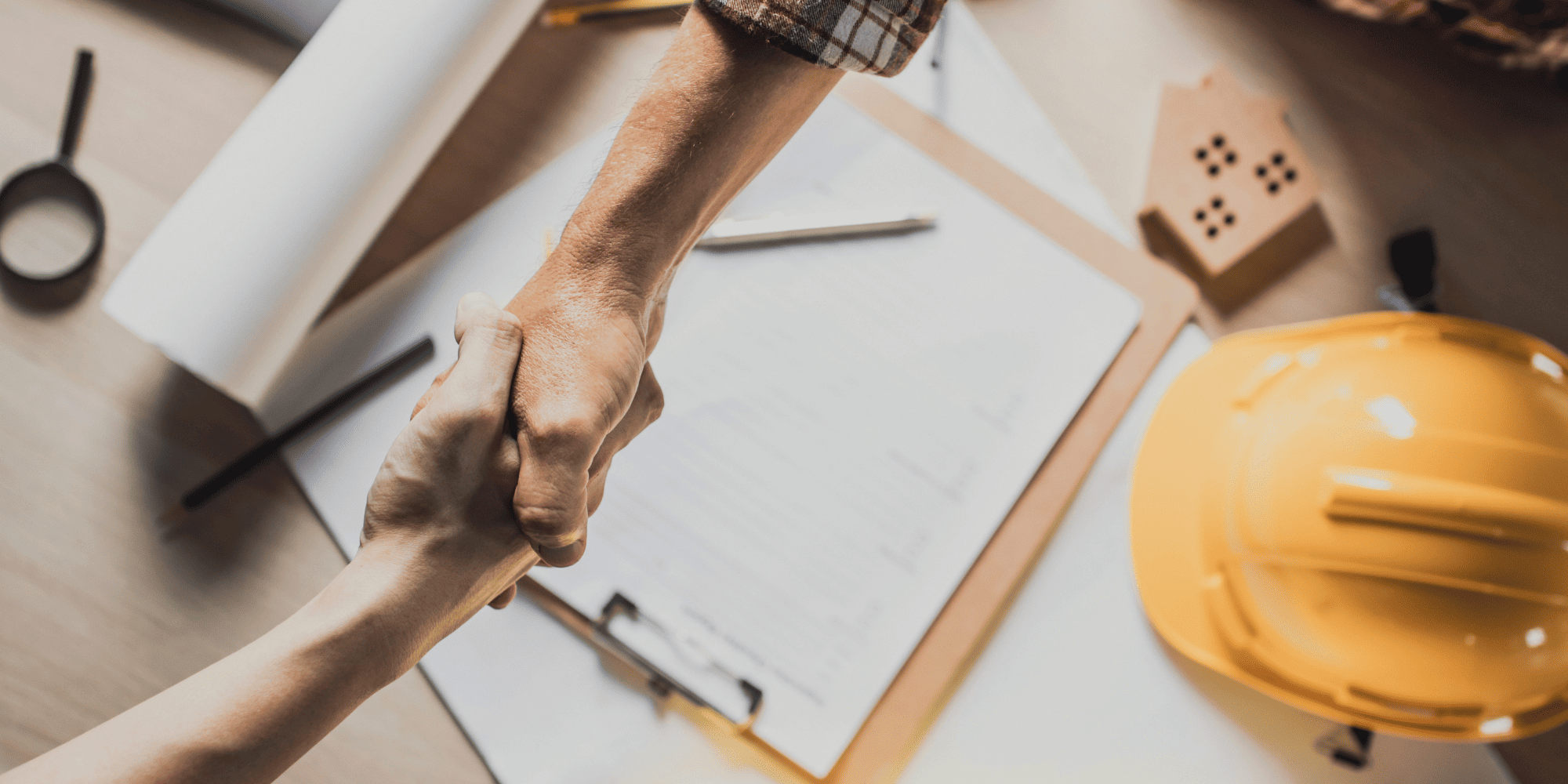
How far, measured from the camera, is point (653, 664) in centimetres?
53

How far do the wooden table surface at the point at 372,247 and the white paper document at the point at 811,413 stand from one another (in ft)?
0.19

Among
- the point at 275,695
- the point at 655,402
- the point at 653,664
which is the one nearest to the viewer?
the point at 275,695

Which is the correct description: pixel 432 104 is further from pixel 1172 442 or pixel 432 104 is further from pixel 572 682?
pixel 1172 442

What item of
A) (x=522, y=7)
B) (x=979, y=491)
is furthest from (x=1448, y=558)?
(x=522, y=7)

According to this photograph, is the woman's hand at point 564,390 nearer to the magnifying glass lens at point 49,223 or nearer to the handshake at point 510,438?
the handshake at point 510,438

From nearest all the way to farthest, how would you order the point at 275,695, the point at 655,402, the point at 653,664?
the point at 275,695 < the point at 655,402 < the point at 653,664

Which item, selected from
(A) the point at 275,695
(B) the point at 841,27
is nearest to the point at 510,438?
(A) the point at 275,695

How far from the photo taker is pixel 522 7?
0.53 metres

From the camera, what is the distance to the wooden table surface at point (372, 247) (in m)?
0.53

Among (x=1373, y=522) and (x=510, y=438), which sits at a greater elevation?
(x=1373, y=522)

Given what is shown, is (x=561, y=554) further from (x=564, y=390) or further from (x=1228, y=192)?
(x=1228, y=192)

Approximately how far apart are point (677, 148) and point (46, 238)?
524mm

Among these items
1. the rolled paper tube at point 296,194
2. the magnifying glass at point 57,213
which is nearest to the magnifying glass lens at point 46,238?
the magnifying glass at point 57,213

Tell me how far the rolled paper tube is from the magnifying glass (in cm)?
13
